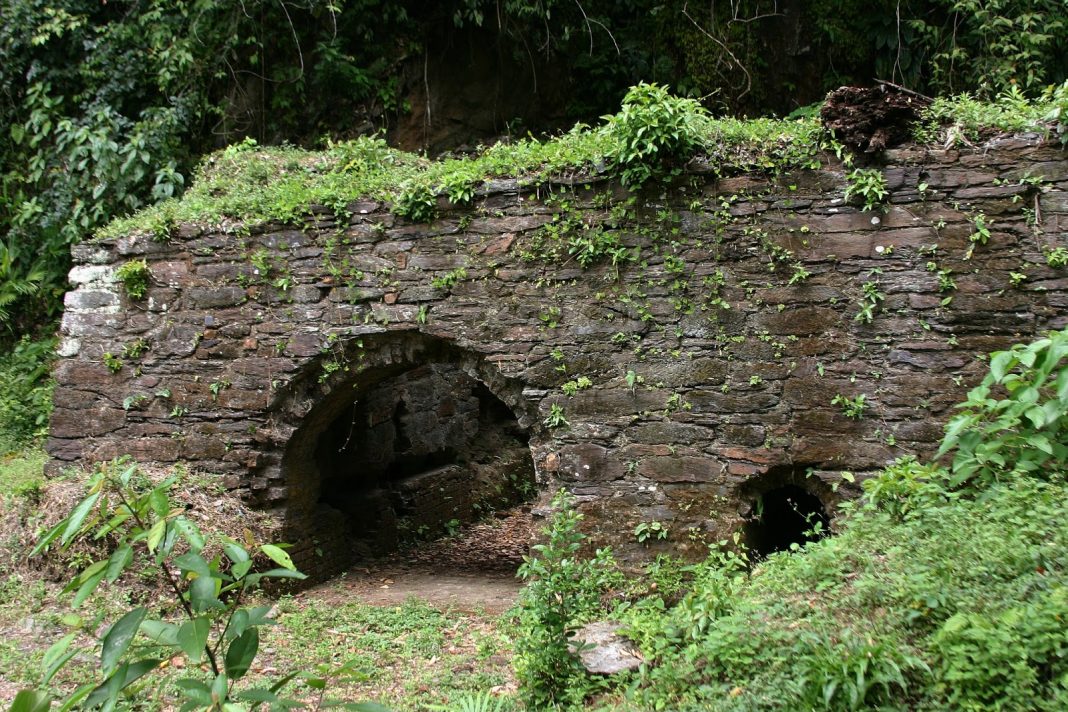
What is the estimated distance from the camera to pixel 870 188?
467 centimetres

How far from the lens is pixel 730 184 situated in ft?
16.4

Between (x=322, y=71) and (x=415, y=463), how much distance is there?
433 centimetres

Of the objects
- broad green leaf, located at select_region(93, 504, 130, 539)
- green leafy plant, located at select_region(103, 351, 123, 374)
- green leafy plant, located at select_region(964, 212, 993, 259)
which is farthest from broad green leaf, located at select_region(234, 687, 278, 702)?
green leafy plant, located at select_region(103, 351, 123, 374)

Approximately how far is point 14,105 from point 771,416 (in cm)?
884

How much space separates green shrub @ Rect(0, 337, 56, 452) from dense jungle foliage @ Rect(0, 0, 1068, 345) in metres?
0.45

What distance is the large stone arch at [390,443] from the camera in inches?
226

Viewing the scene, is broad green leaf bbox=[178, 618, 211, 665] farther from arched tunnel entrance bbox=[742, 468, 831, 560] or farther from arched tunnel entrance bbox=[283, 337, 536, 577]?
arched tunnel entrance bbox=[283, 337, 536, 577]

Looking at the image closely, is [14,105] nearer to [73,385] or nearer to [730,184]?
[73,385]

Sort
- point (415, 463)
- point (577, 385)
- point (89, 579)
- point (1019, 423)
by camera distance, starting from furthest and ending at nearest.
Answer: point (415, 463) < point (577, 385) < point (1019, 423) < point (89, 579)

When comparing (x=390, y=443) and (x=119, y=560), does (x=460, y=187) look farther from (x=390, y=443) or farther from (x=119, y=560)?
(x=119, y=560)

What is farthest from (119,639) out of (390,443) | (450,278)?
(390,443)

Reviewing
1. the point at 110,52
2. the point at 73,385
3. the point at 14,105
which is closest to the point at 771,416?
the point at 73,385

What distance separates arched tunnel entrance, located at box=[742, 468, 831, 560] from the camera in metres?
4.90

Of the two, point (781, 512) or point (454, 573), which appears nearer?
point (781, 512)
